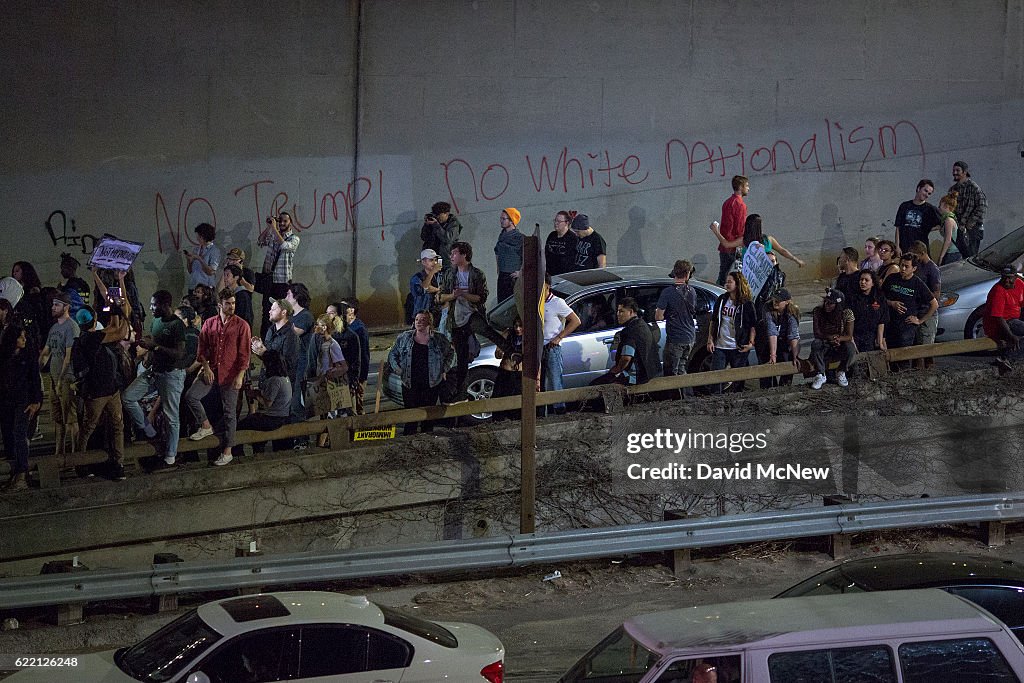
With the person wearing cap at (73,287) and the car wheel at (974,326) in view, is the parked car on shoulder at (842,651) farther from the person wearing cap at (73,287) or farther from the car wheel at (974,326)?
the person wearing cap at (73,287)

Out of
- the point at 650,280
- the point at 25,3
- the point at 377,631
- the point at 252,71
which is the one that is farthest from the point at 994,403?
the point at 25,3

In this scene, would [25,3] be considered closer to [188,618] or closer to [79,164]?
[79,164]

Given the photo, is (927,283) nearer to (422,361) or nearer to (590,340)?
(590,340)

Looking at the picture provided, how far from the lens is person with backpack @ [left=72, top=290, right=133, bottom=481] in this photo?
12.6m

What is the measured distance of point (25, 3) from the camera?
16828mm

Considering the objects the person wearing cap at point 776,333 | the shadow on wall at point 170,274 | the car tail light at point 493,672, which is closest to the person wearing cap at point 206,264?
the shadow on wall at point 170,274

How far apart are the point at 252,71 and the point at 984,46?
11.6 meters

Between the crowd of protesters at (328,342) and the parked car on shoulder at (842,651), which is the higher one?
the crowd of protesters at (328,342)

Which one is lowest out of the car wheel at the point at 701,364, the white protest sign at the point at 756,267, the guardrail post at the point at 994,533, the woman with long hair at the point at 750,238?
the guardrail post at the point at 994,533

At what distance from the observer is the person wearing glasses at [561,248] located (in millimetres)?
15406

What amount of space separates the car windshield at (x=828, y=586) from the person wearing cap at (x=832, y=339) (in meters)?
5.27

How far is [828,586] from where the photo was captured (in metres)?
8.76

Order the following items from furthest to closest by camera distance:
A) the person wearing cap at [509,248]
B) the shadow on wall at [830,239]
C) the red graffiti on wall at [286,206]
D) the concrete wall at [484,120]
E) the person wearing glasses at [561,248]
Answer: the shadow on wall at [830,239] < the red graffiti on wall at [286,206] < the concrete wall at [484,120] < the person wearing cap at [509,248] < the person wearing glasses at [561,248]

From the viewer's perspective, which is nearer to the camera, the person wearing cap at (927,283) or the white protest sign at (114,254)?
the person wearing cap at (927,283)
